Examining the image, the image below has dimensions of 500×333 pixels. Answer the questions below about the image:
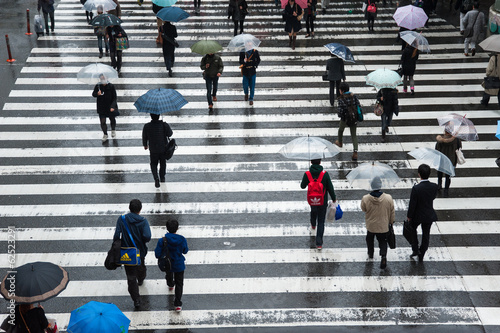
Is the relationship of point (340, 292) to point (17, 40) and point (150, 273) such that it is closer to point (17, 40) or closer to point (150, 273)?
point (150, 273)

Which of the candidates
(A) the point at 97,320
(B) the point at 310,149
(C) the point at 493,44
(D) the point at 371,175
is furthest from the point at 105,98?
(C) the point at 493,44

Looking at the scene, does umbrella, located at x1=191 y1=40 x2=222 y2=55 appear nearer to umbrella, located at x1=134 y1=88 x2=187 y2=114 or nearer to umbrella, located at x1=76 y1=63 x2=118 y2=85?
umbrella, located at x1=76 y1=63 x2=118 y2=85

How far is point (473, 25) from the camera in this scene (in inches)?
744

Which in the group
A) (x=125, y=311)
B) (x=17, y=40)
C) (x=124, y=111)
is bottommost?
(x=125, y=311)

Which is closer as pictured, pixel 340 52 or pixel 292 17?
pixel 340 52

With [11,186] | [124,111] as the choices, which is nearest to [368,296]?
[11,186]

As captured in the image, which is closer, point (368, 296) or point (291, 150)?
point (368, 296)

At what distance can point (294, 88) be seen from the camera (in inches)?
691

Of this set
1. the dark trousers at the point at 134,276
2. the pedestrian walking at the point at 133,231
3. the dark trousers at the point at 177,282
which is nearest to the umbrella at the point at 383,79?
the dark trousers at the point at 177,282

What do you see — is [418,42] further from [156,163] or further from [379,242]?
[156,163]

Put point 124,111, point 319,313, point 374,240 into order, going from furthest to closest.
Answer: point 124,111 → point 374,240 → point 319,313

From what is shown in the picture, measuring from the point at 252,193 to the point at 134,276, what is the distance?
4203 mm

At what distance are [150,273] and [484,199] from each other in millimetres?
6937

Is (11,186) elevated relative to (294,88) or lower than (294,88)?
lower
